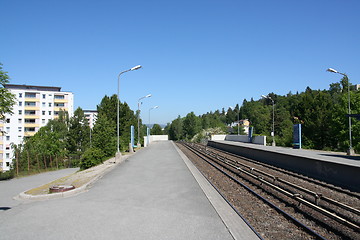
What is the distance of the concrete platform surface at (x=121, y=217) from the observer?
6.03 meters

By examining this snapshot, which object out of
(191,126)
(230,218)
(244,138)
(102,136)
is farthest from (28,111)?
(230,218)

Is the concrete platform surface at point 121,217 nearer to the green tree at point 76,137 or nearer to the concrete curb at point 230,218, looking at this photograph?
the concrete curb at point 230,218

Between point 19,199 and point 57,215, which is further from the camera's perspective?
point 19,199

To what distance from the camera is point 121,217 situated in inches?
285

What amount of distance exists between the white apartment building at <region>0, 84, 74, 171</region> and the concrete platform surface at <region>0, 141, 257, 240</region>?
220 ft

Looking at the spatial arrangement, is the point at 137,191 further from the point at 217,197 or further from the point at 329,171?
the point at 329,171

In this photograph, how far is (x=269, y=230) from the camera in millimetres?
6402

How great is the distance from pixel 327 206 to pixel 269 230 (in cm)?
325

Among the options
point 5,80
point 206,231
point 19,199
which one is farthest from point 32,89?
point 206,231

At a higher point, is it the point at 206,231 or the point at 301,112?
the point at 301,112

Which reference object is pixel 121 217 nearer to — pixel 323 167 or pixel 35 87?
pixel 323 167

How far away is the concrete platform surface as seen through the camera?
6.03 metres

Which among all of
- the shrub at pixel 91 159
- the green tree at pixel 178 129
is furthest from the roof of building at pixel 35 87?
the shrub at pixel 91 159

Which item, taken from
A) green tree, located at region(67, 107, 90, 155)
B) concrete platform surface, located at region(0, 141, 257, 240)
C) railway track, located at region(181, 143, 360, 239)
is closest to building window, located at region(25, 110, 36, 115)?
green tree, located at region(67, 107, 90, 155)
